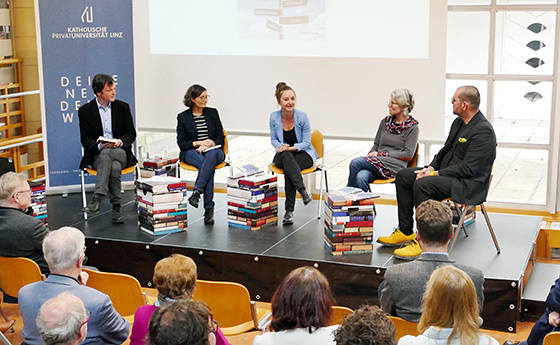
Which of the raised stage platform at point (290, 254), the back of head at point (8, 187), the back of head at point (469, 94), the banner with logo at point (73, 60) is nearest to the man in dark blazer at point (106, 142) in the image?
the raised stage platform at point (290, 254)

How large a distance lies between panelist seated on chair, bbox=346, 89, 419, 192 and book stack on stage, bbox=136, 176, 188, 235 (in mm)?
1374

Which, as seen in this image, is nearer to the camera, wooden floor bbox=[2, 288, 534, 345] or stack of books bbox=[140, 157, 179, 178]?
A: wooden floor bbox=[2, 288, 534, 345]

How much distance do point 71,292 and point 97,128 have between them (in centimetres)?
320

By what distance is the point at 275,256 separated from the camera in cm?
511

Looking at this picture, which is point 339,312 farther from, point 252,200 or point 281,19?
point 281,19

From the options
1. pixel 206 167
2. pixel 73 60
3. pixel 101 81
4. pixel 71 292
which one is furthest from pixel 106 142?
pixel 71 292

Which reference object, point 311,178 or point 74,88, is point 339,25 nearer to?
point 311,178

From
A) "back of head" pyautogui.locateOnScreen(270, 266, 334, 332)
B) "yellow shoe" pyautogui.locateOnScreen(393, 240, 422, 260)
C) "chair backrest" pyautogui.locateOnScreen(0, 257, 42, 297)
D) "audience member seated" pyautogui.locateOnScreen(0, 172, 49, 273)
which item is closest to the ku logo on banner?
"audience member seated" pyautogui.locateOnScreen(0, 172, 49, 273)

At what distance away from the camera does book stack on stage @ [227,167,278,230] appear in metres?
5.75

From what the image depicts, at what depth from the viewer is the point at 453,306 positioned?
277 centimetres

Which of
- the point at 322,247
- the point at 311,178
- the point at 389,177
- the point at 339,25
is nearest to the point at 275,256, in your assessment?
the point at 322,247

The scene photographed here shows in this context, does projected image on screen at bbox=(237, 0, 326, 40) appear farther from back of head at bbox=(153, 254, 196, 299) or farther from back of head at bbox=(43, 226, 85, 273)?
back of head at bbox=(153, 254, 196, 299)

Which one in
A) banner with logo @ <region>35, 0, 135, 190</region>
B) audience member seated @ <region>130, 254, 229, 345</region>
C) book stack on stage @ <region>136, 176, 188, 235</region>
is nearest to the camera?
audience member seated @ <region>130, 254, 229, 345</region>

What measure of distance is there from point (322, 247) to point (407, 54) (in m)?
2.29
